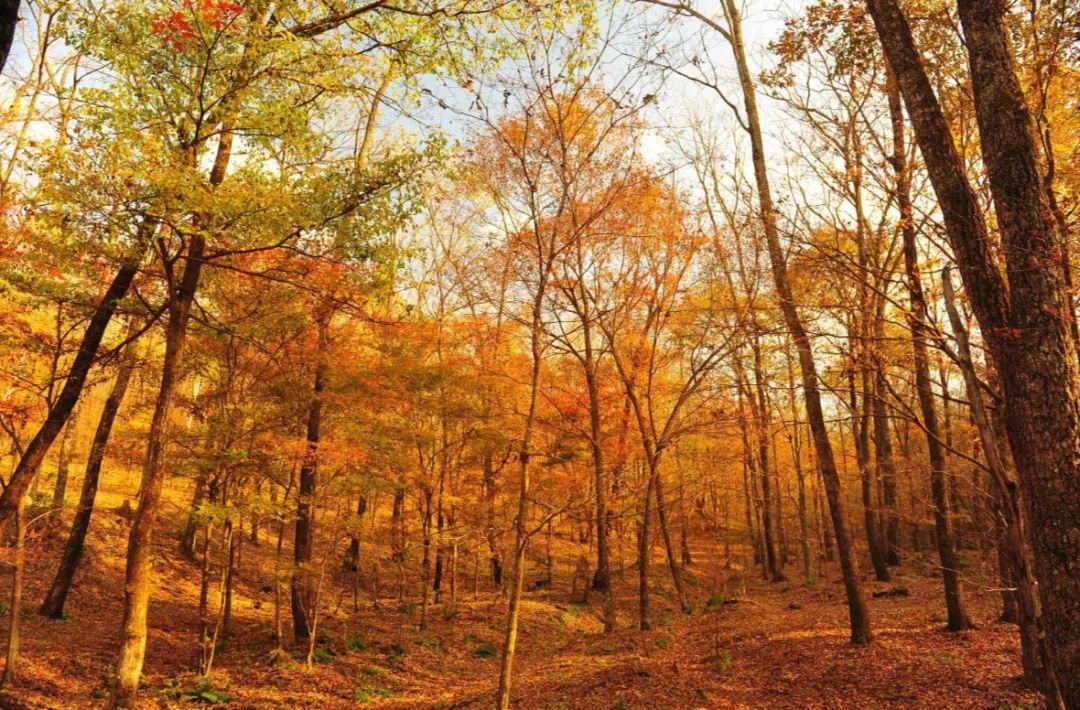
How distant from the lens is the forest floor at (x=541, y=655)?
7.52m

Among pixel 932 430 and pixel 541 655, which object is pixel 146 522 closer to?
pixel 541 655

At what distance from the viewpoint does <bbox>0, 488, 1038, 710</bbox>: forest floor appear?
7.52 m

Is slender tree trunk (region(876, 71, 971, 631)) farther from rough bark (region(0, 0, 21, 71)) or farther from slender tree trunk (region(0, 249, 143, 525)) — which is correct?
slender tree trunk (region(0, 249, 143, 525))

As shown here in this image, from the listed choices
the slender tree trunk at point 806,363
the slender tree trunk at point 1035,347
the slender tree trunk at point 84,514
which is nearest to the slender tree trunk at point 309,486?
the slender tree trunk at point 84,514

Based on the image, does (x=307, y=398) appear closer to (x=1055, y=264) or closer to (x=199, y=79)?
(x=199, y=79)

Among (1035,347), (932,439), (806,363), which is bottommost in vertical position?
(932,439)

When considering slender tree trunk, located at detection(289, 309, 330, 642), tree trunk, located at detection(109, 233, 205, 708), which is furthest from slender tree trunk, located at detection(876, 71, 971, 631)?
slender tree trunk, located at detection(289, 309, 330, 642)

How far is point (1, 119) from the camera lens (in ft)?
32.6

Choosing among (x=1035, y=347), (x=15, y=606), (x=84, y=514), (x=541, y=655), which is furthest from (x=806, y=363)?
(x=84, y=514)

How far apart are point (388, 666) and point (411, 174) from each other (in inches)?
387

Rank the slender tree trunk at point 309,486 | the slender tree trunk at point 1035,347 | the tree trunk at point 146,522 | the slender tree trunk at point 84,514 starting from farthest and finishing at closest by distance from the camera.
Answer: the slender tree trunk at point 84,514
the slender tree trunk at point 309,486
the tree trunk at point 146,522
the slender tree trunk at point 1035,347

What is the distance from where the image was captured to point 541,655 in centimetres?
1286

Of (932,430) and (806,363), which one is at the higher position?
(806,363)

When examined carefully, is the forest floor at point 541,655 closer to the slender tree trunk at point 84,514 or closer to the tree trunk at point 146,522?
the slender tree trunk at point 84,514
